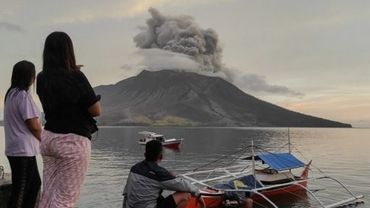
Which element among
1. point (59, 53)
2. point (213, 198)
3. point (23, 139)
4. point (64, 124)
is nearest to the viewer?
point (64, 124)

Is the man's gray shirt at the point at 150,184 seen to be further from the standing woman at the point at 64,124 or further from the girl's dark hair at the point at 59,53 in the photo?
the girl's dark hair at the point at 59,53

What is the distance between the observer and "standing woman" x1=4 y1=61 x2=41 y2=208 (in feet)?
16.4

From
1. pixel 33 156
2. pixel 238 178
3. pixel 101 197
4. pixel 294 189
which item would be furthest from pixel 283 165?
pixel 33 156

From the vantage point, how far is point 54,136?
13.3ft

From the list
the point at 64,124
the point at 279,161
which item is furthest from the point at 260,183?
the point at 64,124

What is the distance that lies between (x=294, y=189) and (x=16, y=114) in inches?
987

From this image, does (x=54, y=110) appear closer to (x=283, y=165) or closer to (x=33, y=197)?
(x=33, y=197)

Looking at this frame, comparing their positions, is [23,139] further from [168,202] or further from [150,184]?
[168,202]

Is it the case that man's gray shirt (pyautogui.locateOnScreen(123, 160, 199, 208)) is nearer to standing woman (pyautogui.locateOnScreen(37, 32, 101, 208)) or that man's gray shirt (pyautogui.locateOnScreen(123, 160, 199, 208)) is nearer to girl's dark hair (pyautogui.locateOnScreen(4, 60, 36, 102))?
girl's dark hair (pyautogui.locateOnScreen(4, 60, 36, 102))

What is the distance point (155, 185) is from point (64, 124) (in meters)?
2.64

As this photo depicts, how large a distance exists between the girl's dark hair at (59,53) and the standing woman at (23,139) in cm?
100

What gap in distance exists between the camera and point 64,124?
406 centimetres

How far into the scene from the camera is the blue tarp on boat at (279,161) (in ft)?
77.6

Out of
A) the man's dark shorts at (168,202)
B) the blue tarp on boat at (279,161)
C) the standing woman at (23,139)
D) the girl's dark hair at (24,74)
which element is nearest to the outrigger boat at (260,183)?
the blue tarp on boat at (279,161)
